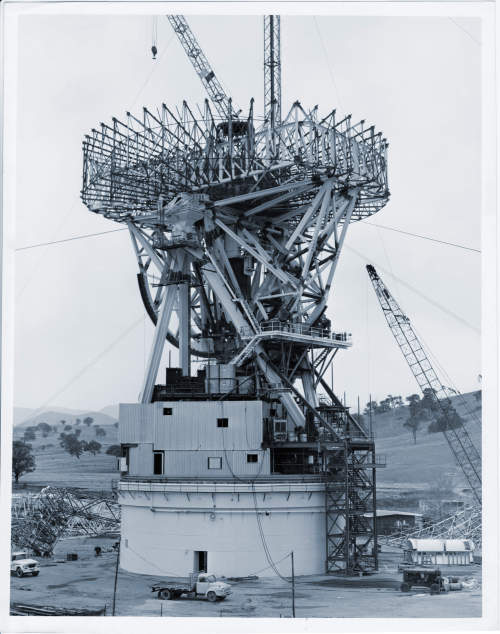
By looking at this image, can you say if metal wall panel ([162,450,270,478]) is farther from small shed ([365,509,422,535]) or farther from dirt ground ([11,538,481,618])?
small shed ([365,509,422,535])

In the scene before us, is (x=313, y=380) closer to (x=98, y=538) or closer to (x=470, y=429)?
(x=98, y=538)

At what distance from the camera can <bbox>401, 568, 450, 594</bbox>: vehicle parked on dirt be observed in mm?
52125

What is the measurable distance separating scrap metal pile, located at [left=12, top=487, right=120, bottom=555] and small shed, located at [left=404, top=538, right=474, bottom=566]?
27651mm

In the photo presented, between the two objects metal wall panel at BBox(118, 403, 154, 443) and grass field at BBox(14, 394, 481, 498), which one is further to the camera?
grass field at BBox(14, 394, 481, 498)

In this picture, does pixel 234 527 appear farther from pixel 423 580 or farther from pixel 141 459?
pixel 423 580

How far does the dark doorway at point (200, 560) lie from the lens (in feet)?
192

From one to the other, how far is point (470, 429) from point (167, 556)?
412 feet

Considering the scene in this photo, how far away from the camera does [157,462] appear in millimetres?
62406

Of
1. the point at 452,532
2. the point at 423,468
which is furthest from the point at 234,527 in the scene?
the point at 423,468

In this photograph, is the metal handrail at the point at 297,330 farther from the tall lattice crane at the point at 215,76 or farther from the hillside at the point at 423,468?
the hillside at the point at 423,468

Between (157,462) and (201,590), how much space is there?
12926 mm

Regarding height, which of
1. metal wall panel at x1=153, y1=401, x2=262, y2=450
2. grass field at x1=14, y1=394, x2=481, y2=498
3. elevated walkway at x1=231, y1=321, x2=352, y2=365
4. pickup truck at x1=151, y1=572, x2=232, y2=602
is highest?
elevated walkway at x1=231, y1=321, x2=352, y2=365

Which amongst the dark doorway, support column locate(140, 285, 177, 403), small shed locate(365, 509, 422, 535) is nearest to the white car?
the dark doorway

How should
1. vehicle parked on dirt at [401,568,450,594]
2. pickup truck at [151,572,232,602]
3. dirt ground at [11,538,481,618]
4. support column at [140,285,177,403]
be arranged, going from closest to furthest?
dirt ground at [11,538,481,618] < pickup truck at [151,572,232,602] < vehicle parked on dirt at [401,568,450,594] < support column at [140,285,177,403]
